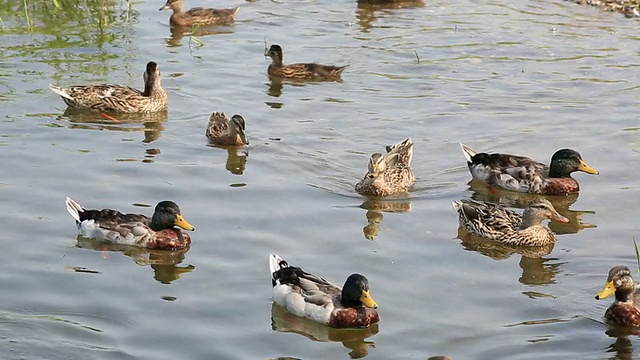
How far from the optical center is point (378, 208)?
13648mm

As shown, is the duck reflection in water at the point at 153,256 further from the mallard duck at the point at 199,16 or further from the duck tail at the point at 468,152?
the mallard duck at the point at 199,16

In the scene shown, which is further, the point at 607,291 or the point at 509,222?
the point at 509,222

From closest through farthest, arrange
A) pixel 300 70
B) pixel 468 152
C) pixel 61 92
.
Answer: pixel 468 152 → pixel 61 92 → pixel 300 70

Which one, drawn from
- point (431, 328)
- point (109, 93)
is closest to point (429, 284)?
point (431, 328)

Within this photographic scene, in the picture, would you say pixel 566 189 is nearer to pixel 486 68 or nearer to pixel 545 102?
pixel 545 102

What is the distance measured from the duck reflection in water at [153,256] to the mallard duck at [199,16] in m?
9.81

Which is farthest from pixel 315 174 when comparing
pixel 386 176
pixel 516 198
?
pixel 516 198

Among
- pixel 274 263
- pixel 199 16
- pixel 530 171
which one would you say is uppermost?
pixel 199 16

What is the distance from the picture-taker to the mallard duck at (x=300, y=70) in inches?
732

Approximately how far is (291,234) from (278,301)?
1.64 m

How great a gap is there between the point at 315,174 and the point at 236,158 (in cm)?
119

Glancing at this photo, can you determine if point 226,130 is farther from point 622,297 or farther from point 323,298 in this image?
point 622,297

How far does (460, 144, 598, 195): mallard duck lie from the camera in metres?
14.3

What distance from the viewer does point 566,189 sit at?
14320 mm
